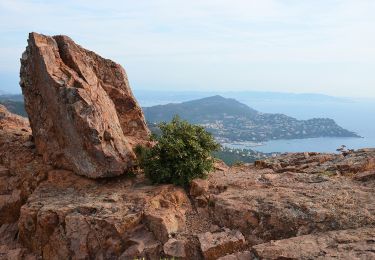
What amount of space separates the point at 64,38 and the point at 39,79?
2.54 metres

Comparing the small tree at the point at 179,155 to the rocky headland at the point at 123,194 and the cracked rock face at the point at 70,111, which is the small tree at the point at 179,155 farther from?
the cracked rock face at the point at 70,111

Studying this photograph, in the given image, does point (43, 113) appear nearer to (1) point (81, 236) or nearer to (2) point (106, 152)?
(2) point (106, 152)

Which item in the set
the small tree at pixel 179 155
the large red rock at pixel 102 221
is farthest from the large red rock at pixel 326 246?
the small tree at pixel 179 155

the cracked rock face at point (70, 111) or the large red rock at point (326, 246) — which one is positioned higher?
the cracked rock face at point (70, 111)

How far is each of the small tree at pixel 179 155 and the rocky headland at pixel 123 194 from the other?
52cm

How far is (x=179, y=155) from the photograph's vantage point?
15.6 m

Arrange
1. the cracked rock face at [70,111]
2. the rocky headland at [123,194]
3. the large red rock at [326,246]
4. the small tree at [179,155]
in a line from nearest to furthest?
the large red rock at [326,246] < the rocky headland at [123,194] < the small tree at [179,155] < the cracked rock face at [70,111]

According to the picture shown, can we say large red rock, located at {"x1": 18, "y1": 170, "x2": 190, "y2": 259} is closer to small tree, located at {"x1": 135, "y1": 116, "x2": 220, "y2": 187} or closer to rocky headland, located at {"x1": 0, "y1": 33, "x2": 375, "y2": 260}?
rocky headland, located at {"x1": 0, "y1": 33, "x2": 375, "y2": 260}

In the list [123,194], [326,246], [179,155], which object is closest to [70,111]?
[123,194]

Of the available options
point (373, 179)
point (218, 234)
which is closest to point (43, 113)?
point (218, 234)

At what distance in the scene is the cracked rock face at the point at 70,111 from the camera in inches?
633

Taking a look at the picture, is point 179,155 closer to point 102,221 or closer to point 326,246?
point 102,221

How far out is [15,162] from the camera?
58.9ft

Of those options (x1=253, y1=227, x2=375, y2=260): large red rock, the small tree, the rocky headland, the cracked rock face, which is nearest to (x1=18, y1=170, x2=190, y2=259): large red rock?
the rocky headland
